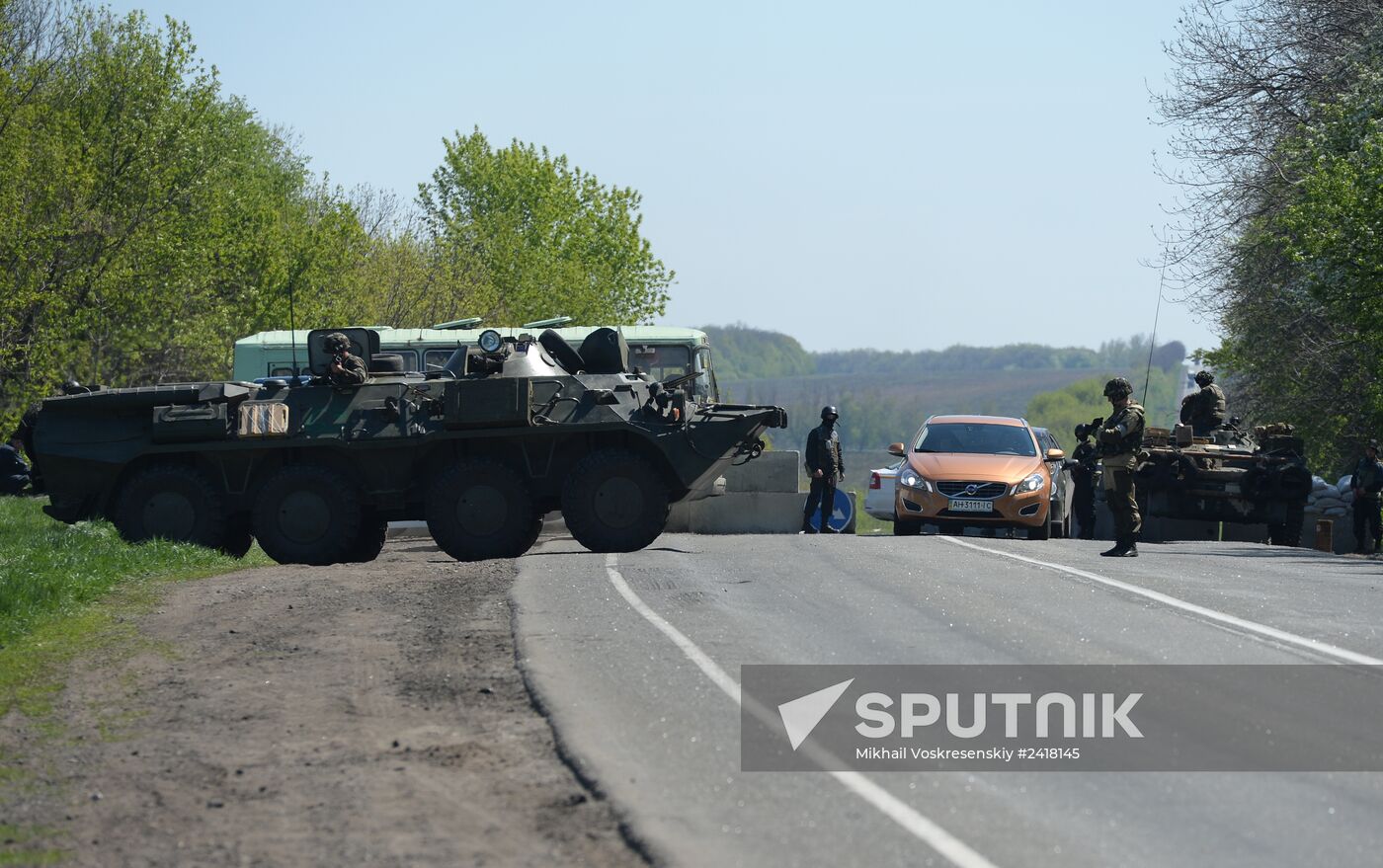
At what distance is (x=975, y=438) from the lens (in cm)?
2228

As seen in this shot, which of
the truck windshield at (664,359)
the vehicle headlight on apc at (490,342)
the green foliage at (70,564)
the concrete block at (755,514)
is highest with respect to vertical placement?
the vehicle headlight on apc at (490,342)

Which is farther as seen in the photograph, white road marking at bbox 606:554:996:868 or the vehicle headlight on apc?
the vehicle headlight on apc

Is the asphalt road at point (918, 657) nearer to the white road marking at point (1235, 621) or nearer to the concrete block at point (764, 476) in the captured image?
the white road marking at point (1235, 621)

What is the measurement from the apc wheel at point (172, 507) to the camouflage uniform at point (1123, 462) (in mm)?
8730

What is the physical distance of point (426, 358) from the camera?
97.0 feet

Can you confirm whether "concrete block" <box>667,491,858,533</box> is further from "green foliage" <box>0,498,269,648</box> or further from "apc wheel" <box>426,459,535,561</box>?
"apc wheel" <box>426,459,535,561</box>

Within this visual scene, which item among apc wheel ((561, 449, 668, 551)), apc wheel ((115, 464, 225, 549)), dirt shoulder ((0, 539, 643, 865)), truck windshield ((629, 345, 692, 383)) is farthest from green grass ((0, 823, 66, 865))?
truck windshield ((629, 345, 692, 383))

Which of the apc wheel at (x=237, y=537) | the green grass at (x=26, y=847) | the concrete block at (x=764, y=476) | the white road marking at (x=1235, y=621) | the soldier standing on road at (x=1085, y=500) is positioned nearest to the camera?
the green grass at (x=26, y=847)

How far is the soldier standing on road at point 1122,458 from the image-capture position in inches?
676

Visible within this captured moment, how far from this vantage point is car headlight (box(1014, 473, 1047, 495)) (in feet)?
67.8

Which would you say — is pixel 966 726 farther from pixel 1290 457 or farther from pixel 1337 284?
pixel 1337 284

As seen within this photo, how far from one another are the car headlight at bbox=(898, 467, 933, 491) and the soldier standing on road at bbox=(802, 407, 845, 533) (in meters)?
2.03

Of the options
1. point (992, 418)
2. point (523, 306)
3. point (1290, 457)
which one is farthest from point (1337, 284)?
point (523, 306)

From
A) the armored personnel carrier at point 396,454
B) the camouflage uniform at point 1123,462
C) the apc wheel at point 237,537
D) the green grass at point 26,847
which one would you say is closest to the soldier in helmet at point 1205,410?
the camouflage uniform at point 1123,462
